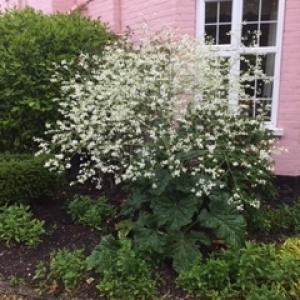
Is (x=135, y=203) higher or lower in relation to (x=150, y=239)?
higher

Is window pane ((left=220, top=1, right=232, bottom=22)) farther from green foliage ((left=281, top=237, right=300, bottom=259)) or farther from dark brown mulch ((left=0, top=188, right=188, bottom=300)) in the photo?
green foliage ((left=281, top=237, right=300, bottom=259))

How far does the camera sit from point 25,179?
4.80 m

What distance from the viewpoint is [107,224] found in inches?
186

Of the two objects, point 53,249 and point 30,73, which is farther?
point 30,73

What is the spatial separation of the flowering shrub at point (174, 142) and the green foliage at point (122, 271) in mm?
163

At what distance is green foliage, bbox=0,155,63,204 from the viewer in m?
4.73

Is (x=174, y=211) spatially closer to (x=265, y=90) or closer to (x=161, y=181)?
(x=161, y=181)

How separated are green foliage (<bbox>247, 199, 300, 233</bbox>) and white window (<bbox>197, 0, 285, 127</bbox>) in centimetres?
150

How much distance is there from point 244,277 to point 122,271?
0.97 m

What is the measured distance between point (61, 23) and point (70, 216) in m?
2.84

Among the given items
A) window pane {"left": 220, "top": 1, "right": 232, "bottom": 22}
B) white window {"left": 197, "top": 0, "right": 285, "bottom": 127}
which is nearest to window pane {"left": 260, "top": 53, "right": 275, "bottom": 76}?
white window {"left": 197, "top": 0, "right": 285, "bottom": 127}

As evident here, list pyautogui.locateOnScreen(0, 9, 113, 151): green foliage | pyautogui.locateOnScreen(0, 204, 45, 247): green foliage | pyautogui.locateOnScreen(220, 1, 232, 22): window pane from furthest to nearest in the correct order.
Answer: pyautogui.locateOnScreen(220, 1, 232, 22): window pane → pyautogui.locateOnScreen(0, 9, 113, 151): green foliage → pyautogui.locateOnScreen(0, 204, 45, 247): green foliage

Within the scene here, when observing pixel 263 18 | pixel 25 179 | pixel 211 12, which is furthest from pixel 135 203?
pixel 263 18

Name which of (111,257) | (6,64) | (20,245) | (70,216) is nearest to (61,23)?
(6,64)
